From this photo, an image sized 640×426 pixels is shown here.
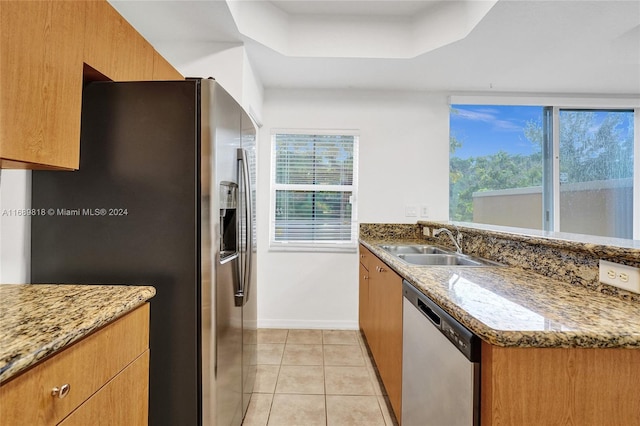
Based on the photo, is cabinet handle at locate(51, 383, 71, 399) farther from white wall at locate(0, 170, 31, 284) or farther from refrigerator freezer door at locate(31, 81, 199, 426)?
white wall at locate(0, 170, 31, 284)

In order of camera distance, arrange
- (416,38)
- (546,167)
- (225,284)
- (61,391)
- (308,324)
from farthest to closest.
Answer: (546,167), (308,324), (416,38), (225,284), (61,391)

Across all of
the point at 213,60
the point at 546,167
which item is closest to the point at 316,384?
the point at 213,60

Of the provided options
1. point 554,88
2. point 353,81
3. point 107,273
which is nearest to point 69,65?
point 107,273

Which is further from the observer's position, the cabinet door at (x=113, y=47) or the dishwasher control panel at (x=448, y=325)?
the cabinet door at (x=113, y=47)

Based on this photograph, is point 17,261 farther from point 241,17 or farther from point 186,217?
point 241,17

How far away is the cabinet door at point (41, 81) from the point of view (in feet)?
2.62

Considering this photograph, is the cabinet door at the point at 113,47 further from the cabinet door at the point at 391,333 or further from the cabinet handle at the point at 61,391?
the cabinet door at the point at 391,333

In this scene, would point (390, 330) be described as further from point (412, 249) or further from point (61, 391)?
point (61, 391)

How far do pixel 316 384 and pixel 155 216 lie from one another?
1.60 meters

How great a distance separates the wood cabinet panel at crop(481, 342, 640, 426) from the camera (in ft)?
2.39

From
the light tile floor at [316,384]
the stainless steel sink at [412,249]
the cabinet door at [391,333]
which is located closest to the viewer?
the cabinet door at [391,333]

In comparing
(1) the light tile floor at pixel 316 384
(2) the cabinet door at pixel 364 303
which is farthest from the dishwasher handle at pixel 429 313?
(2) the cabinet door at pixel 364 303

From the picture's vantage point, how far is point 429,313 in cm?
A: 114

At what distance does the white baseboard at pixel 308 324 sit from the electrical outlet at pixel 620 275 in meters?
2.27
